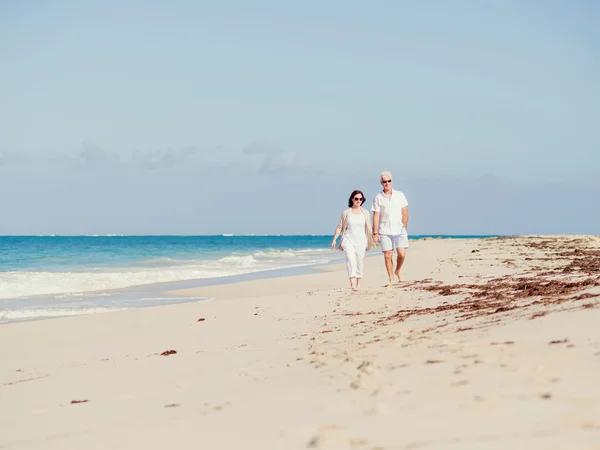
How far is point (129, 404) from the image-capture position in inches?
169

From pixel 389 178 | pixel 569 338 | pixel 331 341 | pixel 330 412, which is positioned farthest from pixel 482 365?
pixel 389 178

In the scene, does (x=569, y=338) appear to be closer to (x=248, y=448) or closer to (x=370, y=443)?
(x=370, y=443)

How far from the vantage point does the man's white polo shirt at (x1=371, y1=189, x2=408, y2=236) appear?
448 inches

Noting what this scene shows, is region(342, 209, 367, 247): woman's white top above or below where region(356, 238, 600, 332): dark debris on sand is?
above

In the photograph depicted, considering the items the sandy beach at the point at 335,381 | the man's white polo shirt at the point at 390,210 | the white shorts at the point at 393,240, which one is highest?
the man's white polo shirt at the point at 390,210

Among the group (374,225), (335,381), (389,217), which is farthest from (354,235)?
(335,381)

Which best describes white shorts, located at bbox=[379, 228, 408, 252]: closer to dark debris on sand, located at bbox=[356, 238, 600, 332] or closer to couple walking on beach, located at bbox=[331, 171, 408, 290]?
couple walking on beach, located at bbox=[331, 171, 408, 290]

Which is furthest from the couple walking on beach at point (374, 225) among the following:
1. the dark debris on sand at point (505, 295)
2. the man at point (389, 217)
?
the dark debris on sand at point (505, 295)

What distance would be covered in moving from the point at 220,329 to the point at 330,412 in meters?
5.11

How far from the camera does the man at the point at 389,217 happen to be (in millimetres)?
11367

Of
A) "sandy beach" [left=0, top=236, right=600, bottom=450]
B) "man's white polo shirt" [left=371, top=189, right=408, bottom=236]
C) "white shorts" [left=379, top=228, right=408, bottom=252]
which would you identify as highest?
"man's white polo shirt" [left=371, top=189, right=408, bottom=236]

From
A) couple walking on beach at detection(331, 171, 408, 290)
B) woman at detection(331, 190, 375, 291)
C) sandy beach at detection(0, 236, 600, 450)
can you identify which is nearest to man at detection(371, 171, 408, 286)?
couple walking on beach at detection(331, 171, 408, 290)

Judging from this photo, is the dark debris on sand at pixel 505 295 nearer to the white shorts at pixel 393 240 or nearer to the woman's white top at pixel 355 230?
the white shorts at pixel 393 240

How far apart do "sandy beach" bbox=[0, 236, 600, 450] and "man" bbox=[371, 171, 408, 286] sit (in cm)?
306
